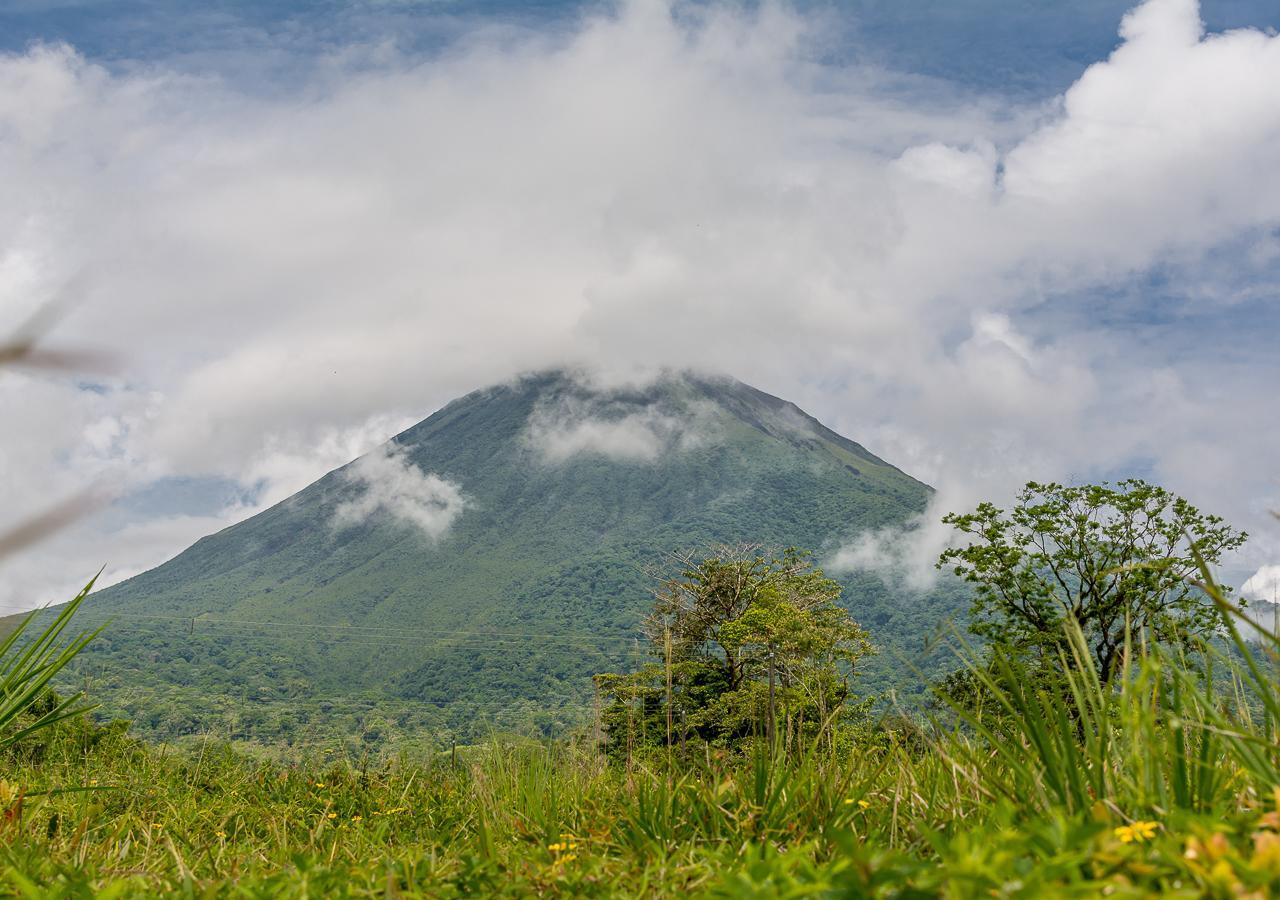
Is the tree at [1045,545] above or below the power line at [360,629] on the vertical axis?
below

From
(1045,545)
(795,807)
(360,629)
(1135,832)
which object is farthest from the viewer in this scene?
(360,629)

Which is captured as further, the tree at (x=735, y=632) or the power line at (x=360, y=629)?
the power line at (x=360, y=629)

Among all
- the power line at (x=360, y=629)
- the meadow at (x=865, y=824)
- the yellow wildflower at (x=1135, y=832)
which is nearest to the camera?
the meadow at (x=865, y=824)

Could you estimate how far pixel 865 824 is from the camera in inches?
111

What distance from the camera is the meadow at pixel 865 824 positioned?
1.50 metres

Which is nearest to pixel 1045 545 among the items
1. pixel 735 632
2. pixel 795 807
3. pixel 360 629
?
A: pixel 735 632

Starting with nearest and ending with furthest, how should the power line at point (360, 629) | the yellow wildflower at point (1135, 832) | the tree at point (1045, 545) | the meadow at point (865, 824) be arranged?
1. the meadow at point (865, 824)
2. the yellow wildflower at point (1135, 832)
3. the tree at point (1045, 545)
4. the power line at point (360, 629)

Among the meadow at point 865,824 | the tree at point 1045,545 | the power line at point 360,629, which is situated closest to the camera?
the meadow at point 865,824

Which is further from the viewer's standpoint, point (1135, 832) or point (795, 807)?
point (795, 807)

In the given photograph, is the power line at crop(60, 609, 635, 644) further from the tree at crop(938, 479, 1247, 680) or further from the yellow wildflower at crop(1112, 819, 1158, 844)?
the yellow wildflower at crop(1112, 819, 1158, 844)

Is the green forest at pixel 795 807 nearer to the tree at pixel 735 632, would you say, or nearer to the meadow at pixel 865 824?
the meadow at pixel 865 824

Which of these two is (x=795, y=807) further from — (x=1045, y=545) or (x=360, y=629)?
(x=360, y=629)

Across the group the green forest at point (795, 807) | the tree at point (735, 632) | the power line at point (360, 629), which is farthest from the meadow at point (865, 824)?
the power line at point (360, 629)

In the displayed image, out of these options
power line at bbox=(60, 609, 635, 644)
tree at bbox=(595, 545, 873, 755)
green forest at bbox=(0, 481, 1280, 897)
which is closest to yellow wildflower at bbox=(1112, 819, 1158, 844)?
green forest at bbox=(0, 481, 1280, 897)
